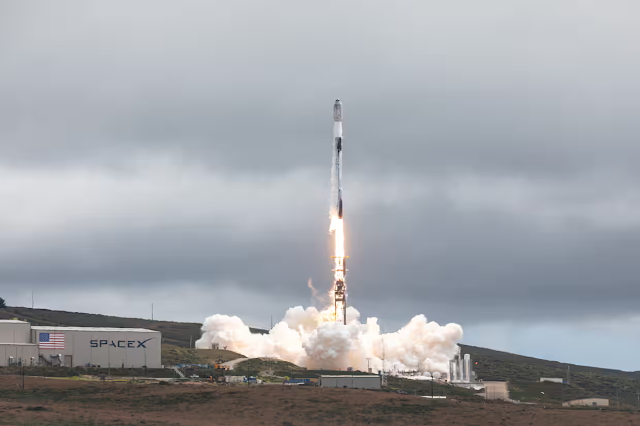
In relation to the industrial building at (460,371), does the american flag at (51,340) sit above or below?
above

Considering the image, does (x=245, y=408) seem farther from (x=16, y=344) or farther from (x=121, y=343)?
(x=16, y=344)

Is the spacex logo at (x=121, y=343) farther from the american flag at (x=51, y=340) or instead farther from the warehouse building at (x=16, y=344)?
the warehouse building at (x=16, y=344)

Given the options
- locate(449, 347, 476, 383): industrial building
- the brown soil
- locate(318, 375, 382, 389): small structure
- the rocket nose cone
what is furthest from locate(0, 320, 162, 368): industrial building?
locate(449, 347, 476, 383): industrial building

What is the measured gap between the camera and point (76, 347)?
523ft

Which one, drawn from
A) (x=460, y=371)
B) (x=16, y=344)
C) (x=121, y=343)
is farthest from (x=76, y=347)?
(x=460, y=371)

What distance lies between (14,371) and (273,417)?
51.2m

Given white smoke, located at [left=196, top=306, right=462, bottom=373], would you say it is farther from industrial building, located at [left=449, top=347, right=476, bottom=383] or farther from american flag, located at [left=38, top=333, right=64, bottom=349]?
american flag, located at [left=38, top=333, right=64, bottom=349]

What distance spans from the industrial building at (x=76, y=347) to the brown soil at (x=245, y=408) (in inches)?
945

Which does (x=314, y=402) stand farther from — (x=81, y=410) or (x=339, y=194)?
(x=339, y=194)

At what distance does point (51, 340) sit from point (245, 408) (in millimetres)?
53508

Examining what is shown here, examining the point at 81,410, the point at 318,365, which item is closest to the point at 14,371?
the point at 81,410

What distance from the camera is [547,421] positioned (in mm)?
113812

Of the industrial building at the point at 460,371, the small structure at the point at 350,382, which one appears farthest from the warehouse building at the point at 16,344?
the industrial building at the point at 460,371

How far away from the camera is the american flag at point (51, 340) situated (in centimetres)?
15675
